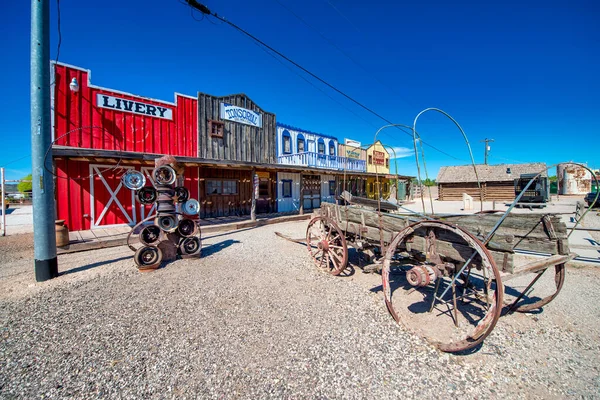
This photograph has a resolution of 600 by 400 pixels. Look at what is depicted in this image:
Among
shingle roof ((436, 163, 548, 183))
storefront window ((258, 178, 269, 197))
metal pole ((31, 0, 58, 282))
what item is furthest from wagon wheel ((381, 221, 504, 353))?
shingle roof ((436, 163, 548, 183))

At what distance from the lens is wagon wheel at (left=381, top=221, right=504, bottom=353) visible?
7.83 ft

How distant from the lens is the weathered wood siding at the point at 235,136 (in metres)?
12.0

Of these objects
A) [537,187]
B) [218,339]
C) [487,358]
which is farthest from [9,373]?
[537,187]

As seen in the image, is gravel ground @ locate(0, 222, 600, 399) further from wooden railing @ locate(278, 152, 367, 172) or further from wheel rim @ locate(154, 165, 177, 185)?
wooden railing @ locate(278, 152, 367, 172)

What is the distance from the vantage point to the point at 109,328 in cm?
312

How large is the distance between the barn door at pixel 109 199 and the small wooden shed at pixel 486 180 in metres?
32.0

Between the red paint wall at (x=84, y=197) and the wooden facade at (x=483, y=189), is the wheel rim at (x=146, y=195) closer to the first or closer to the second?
the red paint wall at (x=84, y=197)

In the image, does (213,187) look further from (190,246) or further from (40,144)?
(40,144)

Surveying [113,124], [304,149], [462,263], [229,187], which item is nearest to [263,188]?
[229,187]

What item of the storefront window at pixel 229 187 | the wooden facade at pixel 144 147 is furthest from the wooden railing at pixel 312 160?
the storefront window at pixel 229 187

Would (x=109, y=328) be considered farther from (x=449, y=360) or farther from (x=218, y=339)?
(x=449, y=360)

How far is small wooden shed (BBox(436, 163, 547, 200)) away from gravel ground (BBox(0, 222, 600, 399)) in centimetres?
2967

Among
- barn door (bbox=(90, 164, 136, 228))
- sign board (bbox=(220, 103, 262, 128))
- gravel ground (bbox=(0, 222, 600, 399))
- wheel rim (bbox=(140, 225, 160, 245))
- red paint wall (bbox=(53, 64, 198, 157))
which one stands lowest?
gravel ground (bbox=(0, 222, 600, 399))

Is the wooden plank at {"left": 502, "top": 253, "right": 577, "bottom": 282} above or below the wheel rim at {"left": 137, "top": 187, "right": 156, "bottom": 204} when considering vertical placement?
below
